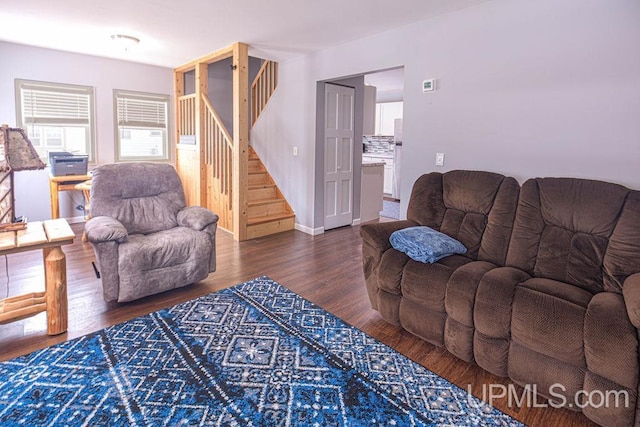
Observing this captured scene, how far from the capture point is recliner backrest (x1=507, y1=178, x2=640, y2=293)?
7.23 ft

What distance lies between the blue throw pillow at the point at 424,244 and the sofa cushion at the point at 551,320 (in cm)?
56

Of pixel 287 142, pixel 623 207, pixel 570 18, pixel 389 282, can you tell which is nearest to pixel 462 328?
pixel 389 282

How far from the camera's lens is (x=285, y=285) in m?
3.41

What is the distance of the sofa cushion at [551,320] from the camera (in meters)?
1.77

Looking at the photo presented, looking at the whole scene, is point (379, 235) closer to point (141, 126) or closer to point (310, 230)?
point (310, 230)

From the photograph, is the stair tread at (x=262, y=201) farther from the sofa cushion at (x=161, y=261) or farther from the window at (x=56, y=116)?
the window at (x=56, y=116)

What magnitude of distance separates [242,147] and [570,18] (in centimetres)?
350

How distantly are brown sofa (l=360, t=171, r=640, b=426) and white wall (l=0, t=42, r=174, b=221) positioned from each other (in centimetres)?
490

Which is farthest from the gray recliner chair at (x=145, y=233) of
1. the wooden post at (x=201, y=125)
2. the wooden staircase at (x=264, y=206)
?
the wooden post at (x=201, y=125)

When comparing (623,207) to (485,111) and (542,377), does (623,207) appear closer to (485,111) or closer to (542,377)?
(542,377)

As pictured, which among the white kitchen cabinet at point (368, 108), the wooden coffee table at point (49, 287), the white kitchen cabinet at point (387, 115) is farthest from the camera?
the white kitchen cabinet at point (387, 115)

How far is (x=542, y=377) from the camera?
191cm

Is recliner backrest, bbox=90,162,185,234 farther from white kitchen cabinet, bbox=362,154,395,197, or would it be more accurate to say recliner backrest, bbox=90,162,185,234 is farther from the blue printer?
white kitchen cabinet, bbox=362,154,395,197

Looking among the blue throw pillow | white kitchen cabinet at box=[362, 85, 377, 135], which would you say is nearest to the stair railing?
white kitchen cabinet at box=[362, 85, 377, 135]
